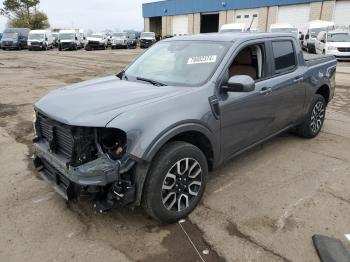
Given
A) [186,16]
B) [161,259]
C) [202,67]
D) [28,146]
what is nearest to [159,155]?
[161,259]

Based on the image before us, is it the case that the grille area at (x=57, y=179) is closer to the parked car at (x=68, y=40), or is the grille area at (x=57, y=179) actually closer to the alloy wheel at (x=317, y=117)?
the alloy wheel at (x=317, y=117)

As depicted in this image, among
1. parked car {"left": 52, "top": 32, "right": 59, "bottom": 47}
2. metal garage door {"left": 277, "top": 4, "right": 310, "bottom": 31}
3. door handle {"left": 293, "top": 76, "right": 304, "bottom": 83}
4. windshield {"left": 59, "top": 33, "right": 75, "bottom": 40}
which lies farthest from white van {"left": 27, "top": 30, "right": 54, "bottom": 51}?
door handle {"left": 293, "top": 76, "right": 304, "bottom": 83}

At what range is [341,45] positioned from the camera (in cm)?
1892

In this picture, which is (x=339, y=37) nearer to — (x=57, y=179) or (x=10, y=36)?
(x=57, y=179)

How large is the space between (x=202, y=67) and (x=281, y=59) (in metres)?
1.46

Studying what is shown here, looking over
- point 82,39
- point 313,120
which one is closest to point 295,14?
point 82,39

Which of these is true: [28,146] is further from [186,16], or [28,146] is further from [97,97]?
[186,16]

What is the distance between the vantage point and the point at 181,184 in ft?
10.8

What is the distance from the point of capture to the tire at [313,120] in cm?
539

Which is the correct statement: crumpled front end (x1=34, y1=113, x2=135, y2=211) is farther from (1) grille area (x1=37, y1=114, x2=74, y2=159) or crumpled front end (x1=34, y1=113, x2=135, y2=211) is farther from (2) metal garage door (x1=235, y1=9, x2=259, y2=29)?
(2) metal garage door (x1=235, y1=9, x2=259, y2=29)

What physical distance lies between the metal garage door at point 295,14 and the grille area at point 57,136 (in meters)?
36.2

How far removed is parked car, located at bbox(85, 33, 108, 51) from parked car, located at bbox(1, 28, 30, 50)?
6703 mm

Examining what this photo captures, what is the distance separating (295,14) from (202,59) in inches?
1448

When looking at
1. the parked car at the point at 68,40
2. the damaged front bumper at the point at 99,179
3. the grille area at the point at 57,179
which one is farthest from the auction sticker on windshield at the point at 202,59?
the parked car at the point at 68,40
